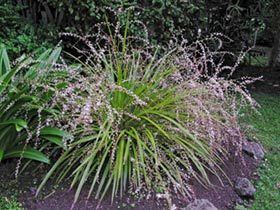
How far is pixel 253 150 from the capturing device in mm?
3584

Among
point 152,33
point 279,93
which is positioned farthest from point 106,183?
point 279,93

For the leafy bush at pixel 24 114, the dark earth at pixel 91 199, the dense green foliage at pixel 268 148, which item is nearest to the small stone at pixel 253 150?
the dense green foliage at pixel 268 148

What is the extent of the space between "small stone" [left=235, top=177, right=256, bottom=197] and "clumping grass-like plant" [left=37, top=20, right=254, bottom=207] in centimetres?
18

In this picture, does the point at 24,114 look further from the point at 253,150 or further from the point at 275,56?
the point at 275,56

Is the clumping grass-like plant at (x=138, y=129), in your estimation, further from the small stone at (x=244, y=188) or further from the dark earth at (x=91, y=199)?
the small stone at (x=244, y=188)

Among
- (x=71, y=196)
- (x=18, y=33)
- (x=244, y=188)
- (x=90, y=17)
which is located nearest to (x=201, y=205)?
(x=244, y=188)

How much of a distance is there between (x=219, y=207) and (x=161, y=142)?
53 centimetres

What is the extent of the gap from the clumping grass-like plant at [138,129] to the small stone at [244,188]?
182 millimetres

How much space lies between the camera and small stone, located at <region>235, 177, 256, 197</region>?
9.72ft

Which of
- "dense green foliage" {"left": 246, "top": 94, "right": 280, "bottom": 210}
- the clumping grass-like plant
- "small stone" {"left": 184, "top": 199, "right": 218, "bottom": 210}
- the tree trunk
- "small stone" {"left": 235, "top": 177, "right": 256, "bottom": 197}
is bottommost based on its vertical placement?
the tree trunk

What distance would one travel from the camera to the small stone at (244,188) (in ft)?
9.72

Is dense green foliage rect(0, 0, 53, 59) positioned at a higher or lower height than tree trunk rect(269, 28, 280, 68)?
higher

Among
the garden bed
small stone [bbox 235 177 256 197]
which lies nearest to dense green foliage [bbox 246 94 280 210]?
small stone [bbox 235 177 256 197]

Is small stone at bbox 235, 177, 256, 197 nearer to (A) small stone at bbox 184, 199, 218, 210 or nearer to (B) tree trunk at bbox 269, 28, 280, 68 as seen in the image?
(A) small stone at bbox 184, 199, 218, 210
